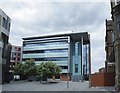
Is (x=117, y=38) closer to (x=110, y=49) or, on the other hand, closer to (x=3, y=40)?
(x=110, y=49)

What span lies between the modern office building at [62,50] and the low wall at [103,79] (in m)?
42.4

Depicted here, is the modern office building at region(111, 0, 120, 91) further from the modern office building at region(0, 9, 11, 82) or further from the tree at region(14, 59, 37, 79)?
the tree at region(14, 59, 37, 79)

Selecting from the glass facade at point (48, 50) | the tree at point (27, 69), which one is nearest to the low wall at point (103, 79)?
the tree at point (27, 69)

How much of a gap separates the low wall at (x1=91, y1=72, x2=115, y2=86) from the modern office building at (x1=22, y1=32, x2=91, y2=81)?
42.4 meters

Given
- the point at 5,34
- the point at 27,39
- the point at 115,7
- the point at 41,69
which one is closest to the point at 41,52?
the point at 27,39

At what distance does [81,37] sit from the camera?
277 ft

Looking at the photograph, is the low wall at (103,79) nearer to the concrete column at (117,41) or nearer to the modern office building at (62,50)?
the concrete column at (117,41)

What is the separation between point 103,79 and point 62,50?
160 ft

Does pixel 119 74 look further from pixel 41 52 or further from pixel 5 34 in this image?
pixel 41 52

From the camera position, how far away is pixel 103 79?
34.1 m

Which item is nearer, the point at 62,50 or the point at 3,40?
the point at 3,40

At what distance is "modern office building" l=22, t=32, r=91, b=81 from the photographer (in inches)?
3187

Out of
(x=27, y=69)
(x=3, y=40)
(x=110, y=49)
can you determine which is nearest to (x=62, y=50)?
(x=27, y=69)

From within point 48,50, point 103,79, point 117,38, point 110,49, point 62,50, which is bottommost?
point 103,79
